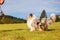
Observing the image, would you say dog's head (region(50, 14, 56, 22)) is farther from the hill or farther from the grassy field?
the hill

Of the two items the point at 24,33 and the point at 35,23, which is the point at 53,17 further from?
the point at 24,33

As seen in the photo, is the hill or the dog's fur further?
the dog's fur

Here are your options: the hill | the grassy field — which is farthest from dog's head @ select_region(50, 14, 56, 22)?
the hill

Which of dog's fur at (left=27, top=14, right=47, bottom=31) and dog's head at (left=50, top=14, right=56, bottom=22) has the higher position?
dog's head at (left=50, top=14, right=56, bottom=22)

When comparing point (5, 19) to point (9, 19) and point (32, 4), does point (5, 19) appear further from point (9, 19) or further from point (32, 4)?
point (32, 4)

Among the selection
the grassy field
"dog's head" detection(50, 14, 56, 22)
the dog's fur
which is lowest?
the grassy field

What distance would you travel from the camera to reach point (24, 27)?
3.96 metres

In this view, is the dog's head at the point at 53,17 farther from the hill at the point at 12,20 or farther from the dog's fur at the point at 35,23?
the hill at the point at 12,20

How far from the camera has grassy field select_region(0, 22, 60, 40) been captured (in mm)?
3334

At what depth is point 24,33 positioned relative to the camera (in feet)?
11.7

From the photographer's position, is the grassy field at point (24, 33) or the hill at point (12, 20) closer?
the grassy field at point (24, 33)

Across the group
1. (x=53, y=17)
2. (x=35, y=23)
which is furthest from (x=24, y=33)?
(x=53, y=17)

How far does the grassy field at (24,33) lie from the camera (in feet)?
10.9

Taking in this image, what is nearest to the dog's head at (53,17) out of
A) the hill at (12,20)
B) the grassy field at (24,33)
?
the grassy field at (24,33)
